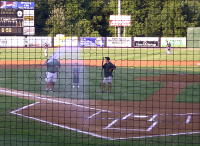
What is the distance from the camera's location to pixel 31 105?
38.7 feet

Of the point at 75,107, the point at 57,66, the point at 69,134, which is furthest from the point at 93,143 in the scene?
the point at 57,66

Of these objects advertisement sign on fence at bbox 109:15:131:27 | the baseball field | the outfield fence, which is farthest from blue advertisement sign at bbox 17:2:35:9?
advertisement sign on fence at bbox 109:15:131:27

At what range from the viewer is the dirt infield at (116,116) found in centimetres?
913

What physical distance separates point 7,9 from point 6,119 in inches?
536

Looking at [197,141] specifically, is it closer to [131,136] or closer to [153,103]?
[131,136]

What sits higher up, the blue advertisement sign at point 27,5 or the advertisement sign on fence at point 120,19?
the blue advertisement sign at point 27,5

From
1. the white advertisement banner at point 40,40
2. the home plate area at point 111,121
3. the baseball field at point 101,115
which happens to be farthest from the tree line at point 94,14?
the white advertisement banner at point 40,40

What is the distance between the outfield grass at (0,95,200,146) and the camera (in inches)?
310

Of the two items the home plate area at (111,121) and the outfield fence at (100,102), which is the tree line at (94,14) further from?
the home plate area at (111,121)

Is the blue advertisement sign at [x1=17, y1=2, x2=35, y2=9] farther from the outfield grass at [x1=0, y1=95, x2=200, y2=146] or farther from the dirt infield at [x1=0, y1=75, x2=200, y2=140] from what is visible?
the outfield grass at [x1=0, y1=95, x2=200, y2=146]

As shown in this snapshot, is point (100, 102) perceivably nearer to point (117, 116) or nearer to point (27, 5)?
point (117, 116)

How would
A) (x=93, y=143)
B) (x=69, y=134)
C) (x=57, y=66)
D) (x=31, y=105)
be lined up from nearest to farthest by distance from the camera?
(x=93, y=143), (x=69, y=134), (x=31, y=105), (x=57, y=66)

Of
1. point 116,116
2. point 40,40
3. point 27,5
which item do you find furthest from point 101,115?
point 40,40

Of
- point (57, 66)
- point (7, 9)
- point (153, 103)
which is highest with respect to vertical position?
point (7, 9)
